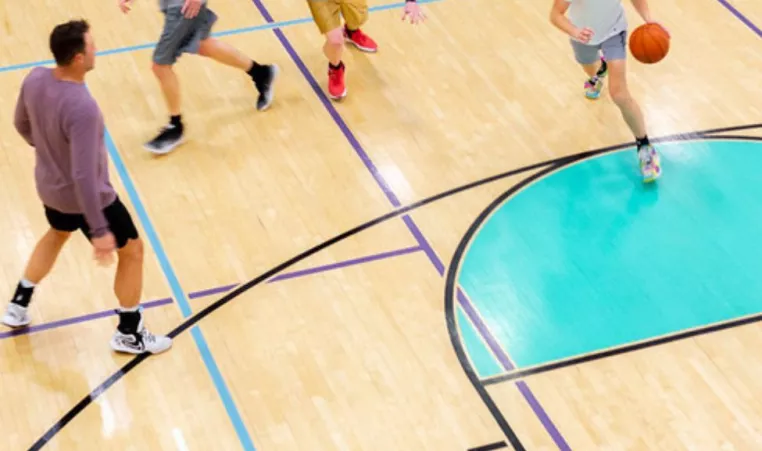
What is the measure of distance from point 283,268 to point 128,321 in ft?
3.61

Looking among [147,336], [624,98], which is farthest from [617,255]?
[147,336]

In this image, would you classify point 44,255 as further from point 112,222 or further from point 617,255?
point 617,255

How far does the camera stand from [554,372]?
650 cm

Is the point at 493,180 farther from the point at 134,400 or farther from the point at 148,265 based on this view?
the point at 134,400

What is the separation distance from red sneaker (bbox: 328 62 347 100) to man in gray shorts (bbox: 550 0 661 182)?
1680mm

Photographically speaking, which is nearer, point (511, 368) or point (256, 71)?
point (511, 368)

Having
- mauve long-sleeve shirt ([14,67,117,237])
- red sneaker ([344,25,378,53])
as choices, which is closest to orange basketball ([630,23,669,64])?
red sneaker ([344,25,378,53])

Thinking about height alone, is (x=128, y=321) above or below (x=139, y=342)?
above

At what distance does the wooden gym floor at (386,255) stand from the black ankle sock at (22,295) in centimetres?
20

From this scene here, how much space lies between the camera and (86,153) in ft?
18.0

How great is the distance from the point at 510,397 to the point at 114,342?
7.15 feet

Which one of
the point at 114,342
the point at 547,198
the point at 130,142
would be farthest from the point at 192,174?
the point at 547,198

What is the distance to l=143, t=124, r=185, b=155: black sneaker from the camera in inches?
316

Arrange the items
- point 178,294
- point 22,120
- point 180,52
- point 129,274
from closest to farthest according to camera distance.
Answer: point 22,120
point 129,274
point 178,294
point 180,52
